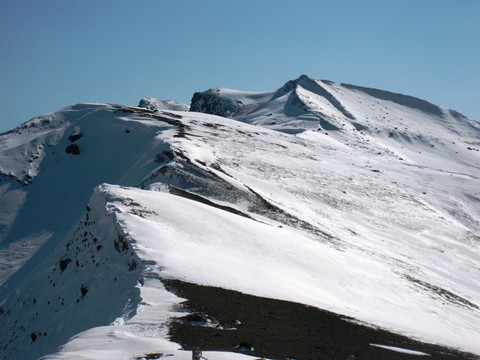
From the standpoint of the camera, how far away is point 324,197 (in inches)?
1583

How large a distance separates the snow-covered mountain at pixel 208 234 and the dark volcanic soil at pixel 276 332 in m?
0.16

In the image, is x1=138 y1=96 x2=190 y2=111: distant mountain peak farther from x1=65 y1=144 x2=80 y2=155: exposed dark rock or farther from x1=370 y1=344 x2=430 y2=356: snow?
x1=370 y1=344 x2=430 y2=356: snow

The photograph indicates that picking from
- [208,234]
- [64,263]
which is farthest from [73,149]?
[208,234]

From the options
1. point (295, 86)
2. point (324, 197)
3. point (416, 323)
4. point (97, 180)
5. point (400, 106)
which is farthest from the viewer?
point (400, 106)

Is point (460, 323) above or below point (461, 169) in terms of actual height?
below

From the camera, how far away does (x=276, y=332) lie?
11492 mm

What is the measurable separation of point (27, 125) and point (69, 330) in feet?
151

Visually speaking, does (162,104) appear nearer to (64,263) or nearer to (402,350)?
(64,263)

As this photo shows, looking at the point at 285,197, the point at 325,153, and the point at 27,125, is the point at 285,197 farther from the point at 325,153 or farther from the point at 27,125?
the point at 27,125

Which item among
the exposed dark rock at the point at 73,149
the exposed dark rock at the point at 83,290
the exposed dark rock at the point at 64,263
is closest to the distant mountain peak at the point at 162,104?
the exposed dark rock at the point at 73,149

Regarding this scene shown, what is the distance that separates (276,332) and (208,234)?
30.8 feet

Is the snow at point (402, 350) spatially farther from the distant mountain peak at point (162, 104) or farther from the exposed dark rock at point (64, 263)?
the distant mountain peak at point (162, 104)

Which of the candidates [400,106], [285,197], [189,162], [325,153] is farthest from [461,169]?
[189,162]

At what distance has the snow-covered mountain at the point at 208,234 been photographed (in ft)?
47.5
